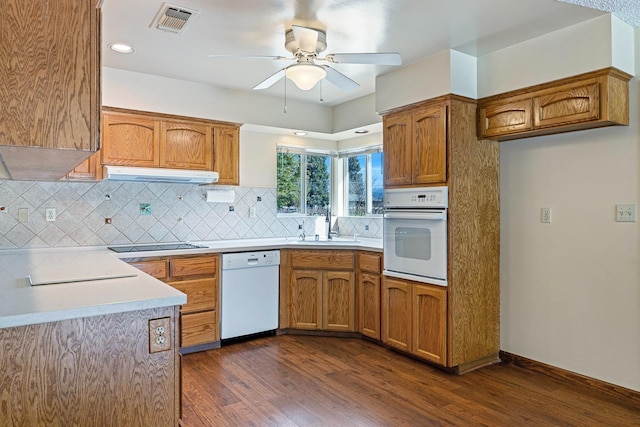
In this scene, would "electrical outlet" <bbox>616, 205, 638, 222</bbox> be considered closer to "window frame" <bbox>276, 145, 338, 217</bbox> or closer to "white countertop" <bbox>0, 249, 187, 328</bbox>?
"white countertop" <bbox>0, 249, 187, 328</bbox>

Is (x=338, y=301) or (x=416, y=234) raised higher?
(x=416, y=234)

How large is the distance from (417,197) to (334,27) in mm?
1388

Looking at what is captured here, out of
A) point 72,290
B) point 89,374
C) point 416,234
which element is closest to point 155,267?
point 72,290

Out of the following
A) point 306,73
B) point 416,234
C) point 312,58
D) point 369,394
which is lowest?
point 369,394

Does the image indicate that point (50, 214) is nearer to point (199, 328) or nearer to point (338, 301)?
point (199, 328)

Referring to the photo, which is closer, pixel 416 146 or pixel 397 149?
pixel 416 146

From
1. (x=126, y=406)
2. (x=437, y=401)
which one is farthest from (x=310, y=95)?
(x=126, y=406)

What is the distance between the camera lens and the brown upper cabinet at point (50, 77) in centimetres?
128

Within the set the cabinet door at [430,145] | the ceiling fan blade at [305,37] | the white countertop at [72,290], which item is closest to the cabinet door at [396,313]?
the cabinet door at [430,145]

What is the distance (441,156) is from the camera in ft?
10.3

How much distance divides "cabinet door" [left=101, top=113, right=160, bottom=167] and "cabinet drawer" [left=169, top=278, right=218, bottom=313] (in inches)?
41.4

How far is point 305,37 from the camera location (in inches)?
98.1

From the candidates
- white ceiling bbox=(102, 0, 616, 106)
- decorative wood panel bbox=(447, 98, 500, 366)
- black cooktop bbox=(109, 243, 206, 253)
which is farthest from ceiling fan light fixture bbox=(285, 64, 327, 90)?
black cooktop bbox=(109, 243, 206, 253)

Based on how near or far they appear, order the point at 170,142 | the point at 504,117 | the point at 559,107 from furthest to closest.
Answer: the point at 170,142, the point at 504,117, the point at 559,107
